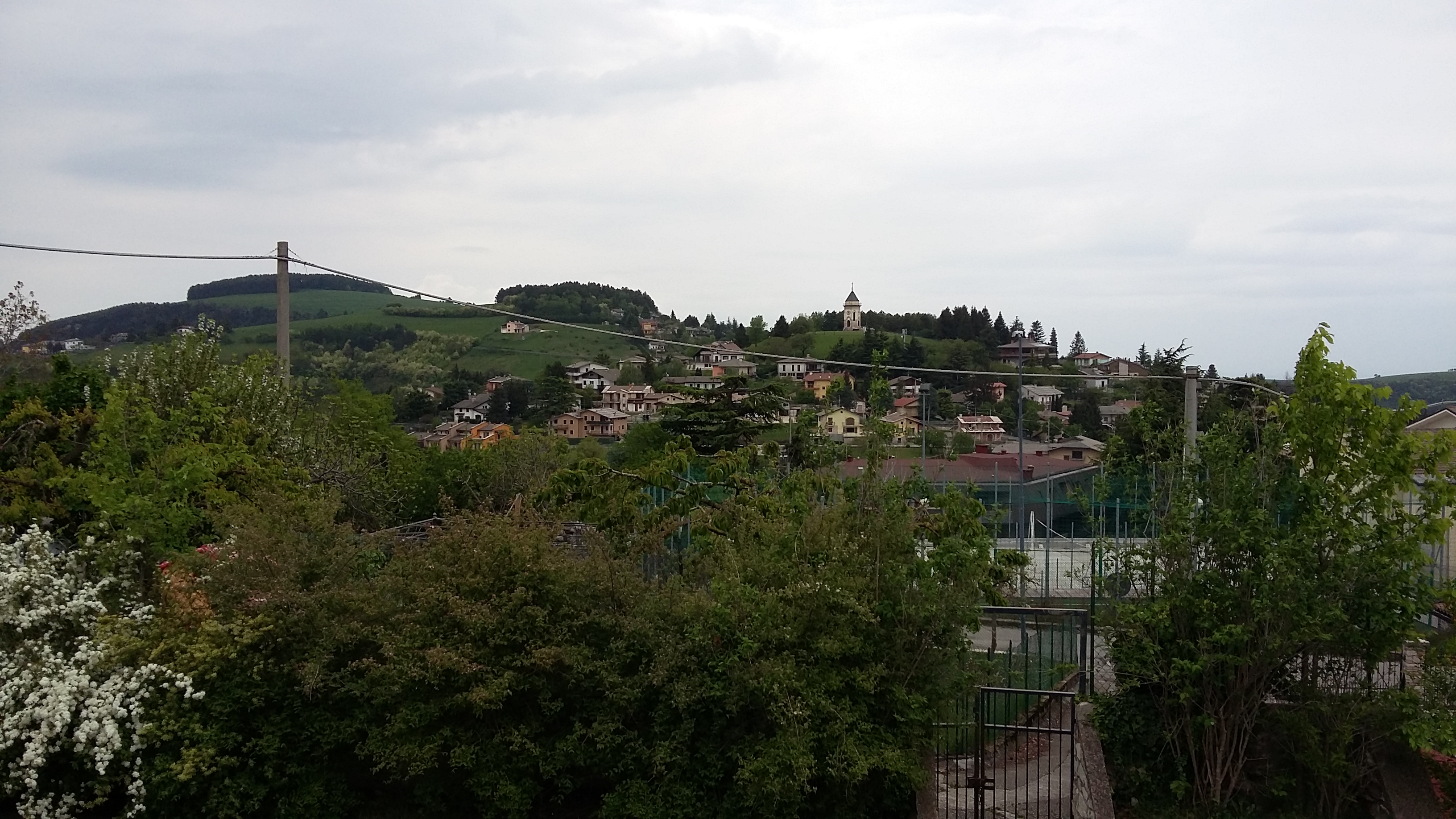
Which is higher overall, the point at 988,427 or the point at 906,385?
the point at 906,385

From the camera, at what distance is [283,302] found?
12969 millimetres

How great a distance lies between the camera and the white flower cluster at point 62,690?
8047 millimetres

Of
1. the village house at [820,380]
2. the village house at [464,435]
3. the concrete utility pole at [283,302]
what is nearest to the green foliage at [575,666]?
the concrete utility pole at [283,302]

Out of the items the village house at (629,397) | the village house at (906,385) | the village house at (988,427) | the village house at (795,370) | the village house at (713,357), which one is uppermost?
the village house at (713,357)

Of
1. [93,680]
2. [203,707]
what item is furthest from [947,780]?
[93,680]

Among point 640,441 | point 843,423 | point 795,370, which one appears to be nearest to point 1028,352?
point 795,370

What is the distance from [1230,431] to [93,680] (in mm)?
9533

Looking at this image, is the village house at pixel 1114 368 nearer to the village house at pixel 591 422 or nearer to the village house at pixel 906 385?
the village house at pixel 906 385

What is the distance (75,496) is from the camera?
10594 millimetres

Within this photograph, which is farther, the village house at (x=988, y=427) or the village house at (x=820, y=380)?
the village house at (x=988, y=427)

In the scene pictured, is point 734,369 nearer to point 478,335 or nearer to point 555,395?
point 555,395

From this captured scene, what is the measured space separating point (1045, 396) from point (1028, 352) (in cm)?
336

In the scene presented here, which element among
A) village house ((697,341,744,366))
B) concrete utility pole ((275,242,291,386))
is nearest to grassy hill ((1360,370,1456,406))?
concrete utility pole ((275,242,291,386))

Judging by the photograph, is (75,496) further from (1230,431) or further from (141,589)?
(1230,431)
